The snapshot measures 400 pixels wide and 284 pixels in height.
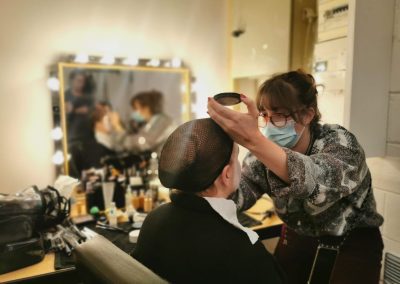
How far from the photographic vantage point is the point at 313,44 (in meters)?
1.77

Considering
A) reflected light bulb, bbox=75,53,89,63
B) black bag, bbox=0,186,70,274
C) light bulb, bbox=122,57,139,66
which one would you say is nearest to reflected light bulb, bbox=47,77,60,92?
reflected light bulb, bbox=75,53,89,63

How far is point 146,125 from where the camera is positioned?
214 cm

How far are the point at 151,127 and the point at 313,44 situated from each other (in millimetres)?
1080

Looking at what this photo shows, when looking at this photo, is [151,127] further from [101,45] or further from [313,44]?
[313,44]

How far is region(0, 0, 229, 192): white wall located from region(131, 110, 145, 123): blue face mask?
371 mm

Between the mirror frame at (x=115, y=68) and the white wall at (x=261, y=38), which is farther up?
the white wall at (x=261, y=38)

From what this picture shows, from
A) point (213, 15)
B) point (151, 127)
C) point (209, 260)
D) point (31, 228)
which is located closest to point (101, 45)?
point (151, 127)

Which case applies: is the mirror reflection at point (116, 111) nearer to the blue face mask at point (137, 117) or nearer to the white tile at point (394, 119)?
the blue face mask at point (137, 117)

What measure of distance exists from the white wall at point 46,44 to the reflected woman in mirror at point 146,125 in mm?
289

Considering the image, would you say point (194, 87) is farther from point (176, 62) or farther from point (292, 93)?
point (292, 93)

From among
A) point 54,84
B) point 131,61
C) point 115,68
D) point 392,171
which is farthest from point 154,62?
point 392,171

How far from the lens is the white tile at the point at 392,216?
1462mm

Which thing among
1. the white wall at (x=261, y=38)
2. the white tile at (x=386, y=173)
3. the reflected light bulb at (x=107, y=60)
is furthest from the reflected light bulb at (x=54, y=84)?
the white tile at (x=386, y=173)

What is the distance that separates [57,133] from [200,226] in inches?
55.9
